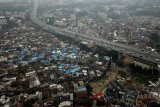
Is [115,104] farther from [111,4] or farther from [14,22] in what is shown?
[111,4]

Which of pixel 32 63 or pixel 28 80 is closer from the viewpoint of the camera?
pixel 28 80

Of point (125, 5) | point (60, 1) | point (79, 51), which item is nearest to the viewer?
point (79, 51)

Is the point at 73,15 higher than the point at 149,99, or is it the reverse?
the point at 73,15

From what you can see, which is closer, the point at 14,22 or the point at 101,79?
the point at 101,79

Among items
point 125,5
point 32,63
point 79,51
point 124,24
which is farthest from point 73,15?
point 32,63

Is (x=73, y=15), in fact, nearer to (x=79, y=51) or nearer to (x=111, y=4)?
(x=111, y=4)

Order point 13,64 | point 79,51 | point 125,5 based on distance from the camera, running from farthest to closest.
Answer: point 125,5 → point 79,51 → point 13,64

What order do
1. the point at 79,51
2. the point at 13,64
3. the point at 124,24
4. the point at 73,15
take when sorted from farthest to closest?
the point at 73,15
the point at 124,24
the point at 79,51
the point at 13,64

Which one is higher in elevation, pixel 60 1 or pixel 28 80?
pixel 60 1

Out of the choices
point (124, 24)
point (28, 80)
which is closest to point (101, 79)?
point (28, 80)
